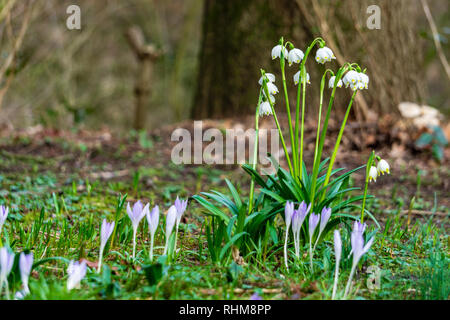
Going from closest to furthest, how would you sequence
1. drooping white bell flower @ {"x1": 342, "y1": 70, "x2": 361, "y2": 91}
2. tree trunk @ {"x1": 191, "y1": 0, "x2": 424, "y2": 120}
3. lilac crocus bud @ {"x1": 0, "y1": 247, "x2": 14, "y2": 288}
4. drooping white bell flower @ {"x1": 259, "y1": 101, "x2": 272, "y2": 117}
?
1. lilac crocus bud @ {"x1": 0, "y1": 247, "x2": 14, "y2": 288}
2. drooping white bell flower @ {"x1": 342, "y1": 70, "x2": 361, "y2": 91}
3. drooping white bell flower @ {"x1": 259, "y1": 101, "x2": 272, "y2": 117}
4. tree trunk @ {"x1": 191, "y1": 0, "x2": 424, "y2": 120}

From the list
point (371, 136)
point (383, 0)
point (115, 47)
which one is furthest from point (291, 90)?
point (115, 47)

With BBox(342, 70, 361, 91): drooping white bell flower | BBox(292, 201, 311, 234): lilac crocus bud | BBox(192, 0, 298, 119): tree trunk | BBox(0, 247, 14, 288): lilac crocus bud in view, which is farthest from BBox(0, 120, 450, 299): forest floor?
BBox(342, 70, 361, 91): drooping white bell flower

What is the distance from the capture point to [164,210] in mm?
3127

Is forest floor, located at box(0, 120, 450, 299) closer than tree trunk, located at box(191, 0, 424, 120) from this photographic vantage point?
Yes

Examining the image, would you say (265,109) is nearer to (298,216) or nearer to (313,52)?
(298,216)

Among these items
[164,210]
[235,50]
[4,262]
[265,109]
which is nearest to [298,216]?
[265,109]

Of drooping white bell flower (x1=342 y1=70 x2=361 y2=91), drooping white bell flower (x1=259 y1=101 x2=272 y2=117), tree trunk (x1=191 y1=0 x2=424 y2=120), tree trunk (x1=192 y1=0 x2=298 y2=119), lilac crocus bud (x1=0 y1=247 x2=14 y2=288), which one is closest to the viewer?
lilac crocus bud (x1=0 y1=247 x2=14 y2=288)

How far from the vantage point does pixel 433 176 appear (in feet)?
13.9

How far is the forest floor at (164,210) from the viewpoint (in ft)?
5.69

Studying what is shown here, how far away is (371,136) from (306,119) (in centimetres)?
90

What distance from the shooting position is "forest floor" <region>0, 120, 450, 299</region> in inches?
68.2

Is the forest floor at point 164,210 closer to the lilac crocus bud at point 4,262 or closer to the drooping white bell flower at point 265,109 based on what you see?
the lilac crocus bud at point 4,262

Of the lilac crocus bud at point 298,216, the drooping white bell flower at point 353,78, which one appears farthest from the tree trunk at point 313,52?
the lilac crocus bud at point 298,216

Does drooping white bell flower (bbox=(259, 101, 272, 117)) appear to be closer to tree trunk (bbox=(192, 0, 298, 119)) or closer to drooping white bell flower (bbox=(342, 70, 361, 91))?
drooping white bell flower (bbox=(342, 70, 361, 91))
